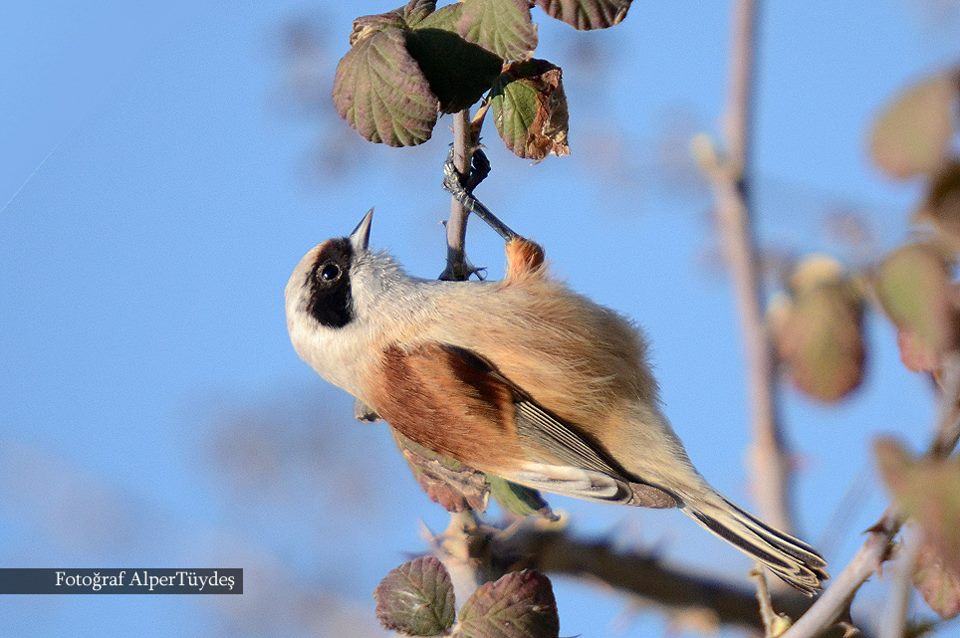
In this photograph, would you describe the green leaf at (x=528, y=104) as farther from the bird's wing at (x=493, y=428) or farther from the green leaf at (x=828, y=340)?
the bird's wing at (x=493, y=428)

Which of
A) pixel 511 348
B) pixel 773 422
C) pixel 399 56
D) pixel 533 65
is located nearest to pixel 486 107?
pixel 533 65

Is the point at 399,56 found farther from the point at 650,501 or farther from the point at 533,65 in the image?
the point at 650,501

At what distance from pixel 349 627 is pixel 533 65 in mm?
2872

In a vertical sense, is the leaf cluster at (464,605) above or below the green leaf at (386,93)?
below

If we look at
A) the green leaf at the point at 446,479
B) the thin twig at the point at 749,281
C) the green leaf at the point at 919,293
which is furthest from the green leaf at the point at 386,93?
the thin twig at the point at 749,281

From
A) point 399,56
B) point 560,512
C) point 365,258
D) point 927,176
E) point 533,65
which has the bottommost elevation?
point 927,176

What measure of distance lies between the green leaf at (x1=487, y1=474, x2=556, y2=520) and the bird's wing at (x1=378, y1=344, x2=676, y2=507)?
3 centimetres

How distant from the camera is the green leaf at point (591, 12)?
1.35m

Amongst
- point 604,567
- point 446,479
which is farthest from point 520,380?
point 604,567

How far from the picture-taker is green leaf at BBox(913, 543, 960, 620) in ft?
4.26

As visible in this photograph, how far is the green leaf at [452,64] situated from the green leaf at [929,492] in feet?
2.91

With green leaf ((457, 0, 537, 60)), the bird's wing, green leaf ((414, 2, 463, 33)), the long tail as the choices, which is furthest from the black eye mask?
green leaf ((457, 0, 537, 60))

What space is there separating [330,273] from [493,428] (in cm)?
69

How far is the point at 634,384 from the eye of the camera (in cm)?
268
